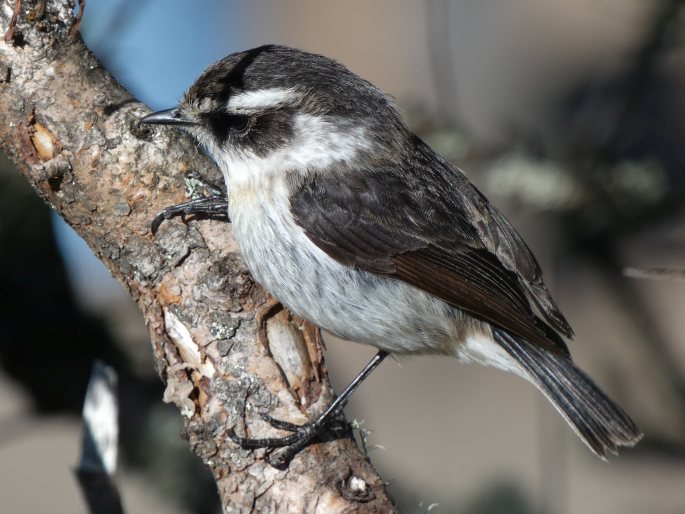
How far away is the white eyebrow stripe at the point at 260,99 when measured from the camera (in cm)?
373

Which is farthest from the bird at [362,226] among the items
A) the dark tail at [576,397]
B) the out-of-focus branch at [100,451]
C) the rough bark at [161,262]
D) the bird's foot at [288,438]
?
the out-of-focus branch at [100,451]

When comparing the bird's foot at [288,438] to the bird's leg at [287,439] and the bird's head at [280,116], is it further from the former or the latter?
the bird's head at [280,116]

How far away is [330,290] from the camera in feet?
12.0

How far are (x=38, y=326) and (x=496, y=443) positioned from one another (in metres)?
6.15

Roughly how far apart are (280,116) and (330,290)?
31.4 inches

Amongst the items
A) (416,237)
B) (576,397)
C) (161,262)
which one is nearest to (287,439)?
(161,262)

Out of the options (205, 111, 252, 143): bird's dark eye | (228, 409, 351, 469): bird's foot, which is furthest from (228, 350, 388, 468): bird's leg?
(205, 111, 252, 143): bird's dark eye

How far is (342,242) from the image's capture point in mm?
3713

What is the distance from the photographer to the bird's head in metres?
3.75

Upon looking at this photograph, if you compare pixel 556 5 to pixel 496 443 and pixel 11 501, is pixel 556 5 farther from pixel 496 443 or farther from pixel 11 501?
pixel 11 501

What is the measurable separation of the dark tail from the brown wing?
0.12 m

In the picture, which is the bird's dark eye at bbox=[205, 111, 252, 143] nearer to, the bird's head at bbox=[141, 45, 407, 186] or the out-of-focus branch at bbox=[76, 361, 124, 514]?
the bird's head at bbox=[141, 45, 407, 186]

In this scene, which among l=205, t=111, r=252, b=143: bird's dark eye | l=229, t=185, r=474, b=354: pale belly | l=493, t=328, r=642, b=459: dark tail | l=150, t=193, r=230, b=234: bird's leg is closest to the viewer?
l=150, t=193, r=230, b=234: bird's leg

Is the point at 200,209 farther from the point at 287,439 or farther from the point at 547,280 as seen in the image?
the point at 547,280
